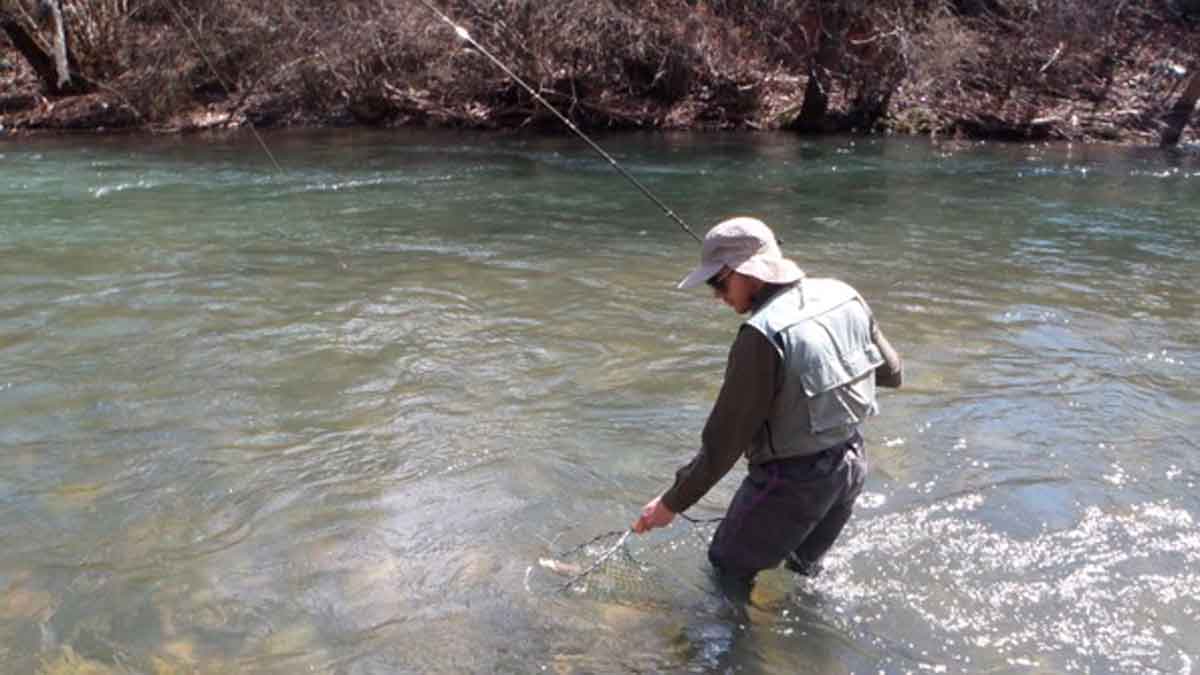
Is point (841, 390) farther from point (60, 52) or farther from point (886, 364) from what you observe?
point (60, 52)

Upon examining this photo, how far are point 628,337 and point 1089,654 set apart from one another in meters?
→ 4.52

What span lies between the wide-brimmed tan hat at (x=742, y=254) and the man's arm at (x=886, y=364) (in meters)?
0.49

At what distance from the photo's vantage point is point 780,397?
3.59 m

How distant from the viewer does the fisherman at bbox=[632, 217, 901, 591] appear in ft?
11.4

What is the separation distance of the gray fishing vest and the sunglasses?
16 centimetres

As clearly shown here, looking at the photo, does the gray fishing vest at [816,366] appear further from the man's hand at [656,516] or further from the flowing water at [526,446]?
the flowing water at [526,446]

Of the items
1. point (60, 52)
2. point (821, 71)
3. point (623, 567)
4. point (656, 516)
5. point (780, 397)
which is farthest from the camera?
point (60, 52)

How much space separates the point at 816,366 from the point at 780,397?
17 cm

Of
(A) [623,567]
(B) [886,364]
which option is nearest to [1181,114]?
(B) [886,364]

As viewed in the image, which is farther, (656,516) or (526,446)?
Answer: (526,446)

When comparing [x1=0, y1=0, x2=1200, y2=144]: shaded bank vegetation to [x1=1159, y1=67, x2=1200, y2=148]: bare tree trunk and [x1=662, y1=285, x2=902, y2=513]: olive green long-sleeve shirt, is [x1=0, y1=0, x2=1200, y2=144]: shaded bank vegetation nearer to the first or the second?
[x1=1159, y1=67, x2=1200, y2=148]: bare tree trunk

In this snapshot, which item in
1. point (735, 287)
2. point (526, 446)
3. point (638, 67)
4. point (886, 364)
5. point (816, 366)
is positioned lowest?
point (526, 446)

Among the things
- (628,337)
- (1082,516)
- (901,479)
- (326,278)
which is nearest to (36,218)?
(326,278)

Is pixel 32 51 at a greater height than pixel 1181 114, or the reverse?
pixel 32 51
